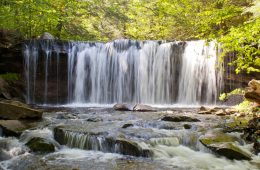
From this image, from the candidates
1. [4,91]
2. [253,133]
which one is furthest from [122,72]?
[253,133]

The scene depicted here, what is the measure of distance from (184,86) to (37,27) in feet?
33.4

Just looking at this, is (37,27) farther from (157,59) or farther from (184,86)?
(184,86)

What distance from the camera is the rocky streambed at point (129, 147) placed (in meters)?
6.50

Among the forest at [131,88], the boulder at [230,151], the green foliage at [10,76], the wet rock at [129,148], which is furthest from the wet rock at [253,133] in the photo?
the green foliage at [10,76]

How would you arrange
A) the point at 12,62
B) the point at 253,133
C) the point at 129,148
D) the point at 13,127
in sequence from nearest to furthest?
the point at 129,148 → the point at 253,133 → the point at 13,127 → the point at 12,62

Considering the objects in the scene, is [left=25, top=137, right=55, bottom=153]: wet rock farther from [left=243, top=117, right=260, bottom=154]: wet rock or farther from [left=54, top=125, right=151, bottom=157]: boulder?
[left=243, top=117, right=260, bottom=154]: wet rock

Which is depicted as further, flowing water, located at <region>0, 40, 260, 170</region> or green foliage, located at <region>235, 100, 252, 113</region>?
flowing water, located at <region>0, 40, 260, 170</region>

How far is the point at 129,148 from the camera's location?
23.4 ft

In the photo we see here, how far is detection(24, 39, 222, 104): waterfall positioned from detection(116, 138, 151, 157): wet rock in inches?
377

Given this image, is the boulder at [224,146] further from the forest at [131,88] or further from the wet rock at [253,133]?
the wet rock at [253,133]

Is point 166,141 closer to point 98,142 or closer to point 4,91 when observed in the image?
point 98,142

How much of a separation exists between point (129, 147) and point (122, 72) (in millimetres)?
10437

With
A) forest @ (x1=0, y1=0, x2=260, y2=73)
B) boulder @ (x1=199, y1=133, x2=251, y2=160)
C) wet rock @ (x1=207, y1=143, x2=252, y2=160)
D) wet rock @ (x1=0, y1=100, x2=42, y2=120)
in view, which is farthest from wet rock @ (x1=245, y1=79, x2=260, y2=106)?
wet rock @ (x1=0, y1=100, x2=42, y2=120)

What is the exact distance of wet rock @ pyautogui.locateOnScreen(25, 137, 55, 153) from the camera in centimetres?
731
